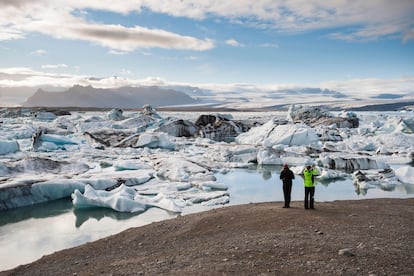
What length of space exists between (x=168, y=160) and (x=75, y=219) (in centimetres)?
625

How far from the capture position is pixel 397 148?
19.7 meters

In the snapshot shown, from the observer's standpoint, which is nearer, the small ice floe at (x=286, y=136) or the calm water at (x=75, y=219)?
the calm water at (x=75, y=219)

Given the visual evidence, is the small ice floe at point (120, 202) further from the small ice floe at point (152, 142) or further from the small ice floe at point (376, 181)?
the small ice floe at point (152, 142)

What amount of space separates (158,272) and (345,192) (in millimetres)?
7743

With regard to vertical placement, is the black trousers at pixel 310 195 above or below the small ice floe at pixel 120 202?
above

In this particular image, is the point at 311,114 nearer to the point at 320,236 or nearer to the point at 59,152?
the point at 59,152

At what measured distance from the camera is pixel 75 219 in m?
8.25

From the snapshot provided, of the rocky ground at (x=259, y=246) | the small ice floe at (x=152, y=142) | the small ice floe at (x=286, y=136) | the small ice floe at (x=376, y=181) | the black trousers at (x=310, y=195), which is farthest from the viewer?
the small ice floe at (x=286, y=136)

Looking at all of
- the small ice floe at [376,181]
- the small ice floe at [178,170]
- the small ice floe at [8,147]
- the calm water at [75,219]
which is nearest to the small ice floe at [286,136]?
the small ice floe at [376,181]

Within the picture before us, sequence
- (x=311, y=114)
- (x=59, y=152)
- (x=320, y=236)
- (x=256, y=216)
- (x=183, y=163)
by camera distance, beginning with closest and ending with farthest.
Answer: (x=320, y=236), (x=256, y=216), (x=183, y=163), (x=59, y=152), (x=311, y=114)

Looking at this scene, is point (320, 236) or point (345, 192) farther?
point (345, 192)

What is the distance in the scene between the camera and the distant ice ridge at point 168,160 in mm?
9609

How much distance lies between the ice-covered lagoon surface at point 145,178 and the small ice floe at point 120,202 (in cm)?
2

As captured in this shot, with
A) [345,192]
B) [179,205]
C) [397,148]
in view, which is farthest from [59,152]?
[397,148]
